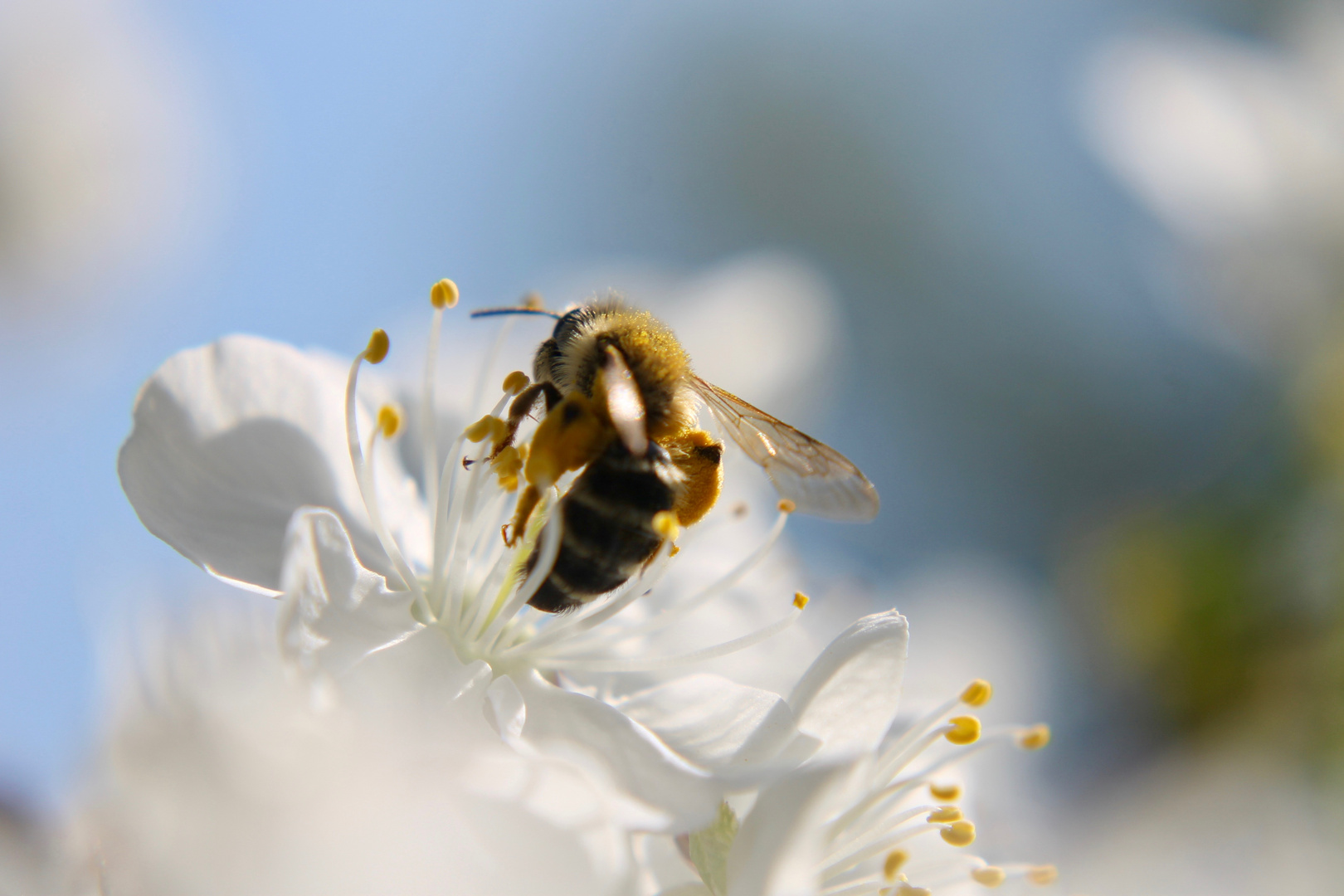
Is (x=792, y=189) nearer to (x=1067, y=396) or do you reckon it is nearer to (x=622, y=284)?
(x=1067, y=396)

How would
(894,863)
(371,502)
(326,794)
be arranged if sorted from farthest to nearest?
1. (371,502)
2. (894,863)
3. (326,794)

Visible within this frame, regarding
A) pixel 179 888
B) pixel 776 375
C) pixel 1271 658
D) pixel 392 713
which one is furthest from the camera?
pixel 1271 658

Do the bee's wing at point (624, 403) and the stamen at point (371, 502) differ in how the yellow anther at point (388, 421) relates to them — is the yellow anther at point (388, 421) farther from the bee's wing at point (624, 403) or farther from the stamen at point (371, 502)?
the bee's wing at point (624, 403)

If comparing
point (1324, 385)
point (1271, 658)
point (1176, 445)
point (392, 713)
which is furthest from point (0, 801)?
point (1176, 445)

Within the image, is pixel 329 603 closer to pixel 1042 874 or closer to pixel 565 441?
pixel 565 441

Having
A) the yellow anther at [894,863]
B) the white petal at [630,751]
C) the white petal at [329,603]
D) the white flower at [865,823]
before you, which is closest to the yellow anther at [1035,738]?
the white flower at [865,823]

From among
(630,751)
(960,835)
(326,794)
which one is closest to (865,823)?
(960,835)

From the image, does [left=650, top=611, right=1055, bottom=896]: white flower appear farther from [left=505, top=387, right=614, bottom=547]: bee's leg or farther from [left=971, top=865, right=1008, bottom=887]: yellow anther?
[left=505, top=387, right=614, bottom=547]: bee's leg
